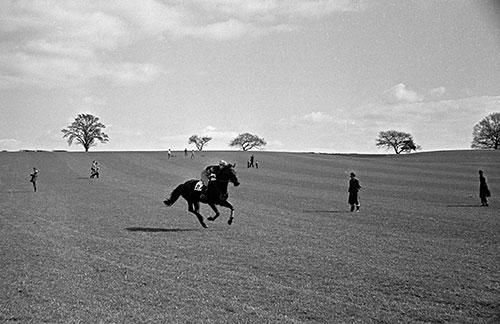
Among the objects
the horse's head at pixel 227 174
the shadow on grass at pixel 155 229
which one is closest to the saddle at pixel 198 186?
the horse's head at pixel 227 174

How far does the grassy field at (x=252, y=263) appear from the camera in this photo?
837 centimetres

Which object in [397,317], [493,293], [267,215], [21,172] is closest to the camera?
[397,317]

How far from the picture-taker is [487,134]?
103500mm

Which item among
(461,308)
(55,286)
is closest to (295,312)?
(461,308)

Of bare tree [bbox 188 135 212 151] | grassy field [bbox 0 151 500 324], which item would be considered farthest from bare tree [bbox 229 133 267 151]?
grassy field [bbox 0 151 500 324]

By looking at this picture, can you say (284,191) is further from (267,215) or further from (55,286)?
(55,286)

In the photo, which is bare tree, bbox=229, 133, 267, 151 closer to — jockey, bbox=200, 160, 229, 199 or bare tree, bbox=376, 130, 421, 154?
bare tree, bbox=376, 130, 421, 154

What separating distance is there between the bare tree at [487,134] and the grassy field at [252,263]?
82.4 metres

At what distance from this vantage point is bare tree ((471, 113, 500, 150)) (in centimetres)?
10156

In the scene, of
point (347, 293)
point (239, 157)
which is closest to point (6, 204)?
point (347, 293)

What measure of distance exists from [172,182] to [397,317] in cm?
4142

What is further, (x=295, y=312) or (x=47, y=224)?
(x=47, y=224)

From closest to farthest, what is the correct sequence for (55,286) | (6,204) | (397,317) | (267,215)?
1. (397,317)
2. (55,286)
3. (267,215)
4. (6,204)

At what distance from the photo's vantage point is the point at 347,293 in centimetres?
936
